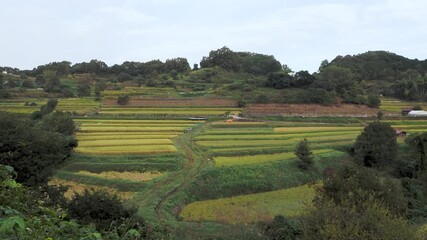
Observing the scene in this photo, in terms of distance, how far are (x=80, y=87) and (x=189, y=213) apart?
198 feet

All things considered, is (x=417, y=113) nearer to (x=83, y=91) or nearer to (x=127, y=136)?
(x=127, y=136)

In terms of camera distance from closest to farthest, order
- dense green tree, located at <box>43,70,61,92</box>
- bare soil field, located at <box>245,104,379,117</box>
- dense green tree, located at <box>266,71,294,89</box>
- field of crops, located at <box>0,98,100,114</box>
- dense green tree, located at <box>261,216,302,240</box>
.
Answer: dense green tree, located at <box>261,216,302,240</box> → field of crops, located at <box>0,98,100,114</box> → bare soil field, located at <box>245,104,379,117</box> → dense green tree, located at <box>266,71,294,89</box> → dense green tree, located at <box>43,70,61,92</box>

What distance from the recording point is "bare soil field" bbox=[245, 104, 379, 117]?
59.3m

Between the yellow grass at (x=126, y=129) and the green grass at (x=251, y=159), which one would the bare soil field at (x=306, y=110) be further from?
the green grass at (x=251, y=159)

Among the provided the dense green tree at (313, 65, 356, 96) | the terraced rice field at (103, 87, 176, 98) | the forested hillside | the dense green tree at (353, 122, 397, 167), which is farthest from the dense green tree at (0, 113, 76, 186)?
the dense green tree at (313, 65, 356, 96)

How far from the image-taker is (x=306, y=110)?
60875mm

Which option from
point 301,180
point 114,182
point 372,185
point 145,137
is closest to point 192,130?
point 145,137

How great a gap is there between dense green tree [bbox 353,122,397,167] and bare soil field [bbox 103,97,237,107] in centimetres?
2956

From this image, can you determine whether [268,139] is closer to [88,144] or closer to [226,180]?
[226,180]

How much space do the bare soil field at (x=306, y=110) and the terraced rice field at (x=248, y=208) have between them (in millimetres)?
31184

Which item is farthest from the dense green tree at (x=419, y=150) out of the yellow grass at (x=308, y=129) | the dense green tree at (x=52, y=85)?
the dense green tree at (x=52, y=85)

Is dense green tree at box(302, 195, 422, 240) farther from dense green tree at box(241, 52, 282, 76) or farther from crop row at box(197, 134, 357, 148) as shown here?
dense green tree at box(241, 52, 282, 76)

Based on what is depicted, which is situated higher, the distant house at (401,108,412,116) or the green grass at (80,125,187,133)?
the distant house at (401,108,412,116)

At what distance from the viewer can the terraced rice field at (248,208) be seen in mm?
22781
